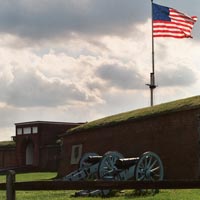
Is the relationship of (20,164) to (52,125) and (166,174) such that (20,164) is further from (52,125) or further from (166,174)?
(166,174)

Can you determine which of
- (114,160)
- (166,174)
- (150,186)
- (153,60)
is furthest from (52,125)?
(150,186)

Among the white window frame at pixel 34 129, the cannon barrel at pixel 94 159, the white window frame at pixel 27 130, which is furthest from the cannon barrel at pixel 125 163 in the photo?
the white window frame at pixel 27 130

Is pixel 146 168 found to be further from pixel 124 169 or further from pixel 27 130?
pixel 27 130

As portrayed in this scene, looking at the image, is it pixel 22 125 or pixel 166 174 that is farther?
pixel 22 125

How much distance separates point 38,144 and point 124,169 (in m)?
31.2

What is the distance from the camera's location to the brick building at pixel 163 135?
19.9 meters

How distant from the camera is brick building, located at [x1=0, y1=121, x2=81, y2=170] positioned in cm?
4469

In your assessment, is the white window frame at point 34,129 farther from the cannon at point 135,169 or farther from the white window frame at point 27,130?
the cannon at point 135,169

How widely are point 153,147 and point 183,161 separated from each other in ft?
6.86

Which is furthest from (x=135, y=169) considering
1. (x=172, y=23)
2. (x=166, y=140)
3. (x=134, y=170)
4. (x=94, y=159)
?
(x=172, y=23)

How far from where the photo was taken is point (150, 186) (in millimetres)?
6332

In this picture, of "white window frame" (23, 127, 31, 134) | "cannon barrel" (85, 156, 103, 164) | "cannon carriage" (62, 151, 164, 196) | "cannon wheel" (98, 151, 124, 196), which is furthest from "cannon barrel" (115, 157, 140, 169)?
"white window frame" (23, 127, 31, 134)

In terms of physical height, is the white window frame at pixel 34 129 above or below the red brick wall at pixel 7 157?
above

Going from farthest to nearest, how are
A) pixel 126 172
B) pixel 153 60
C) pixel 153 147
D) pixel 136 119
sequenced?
1. pixel 153 60
2. pixel 136 119
3. pixel 153 147
4. pixel 126 172
